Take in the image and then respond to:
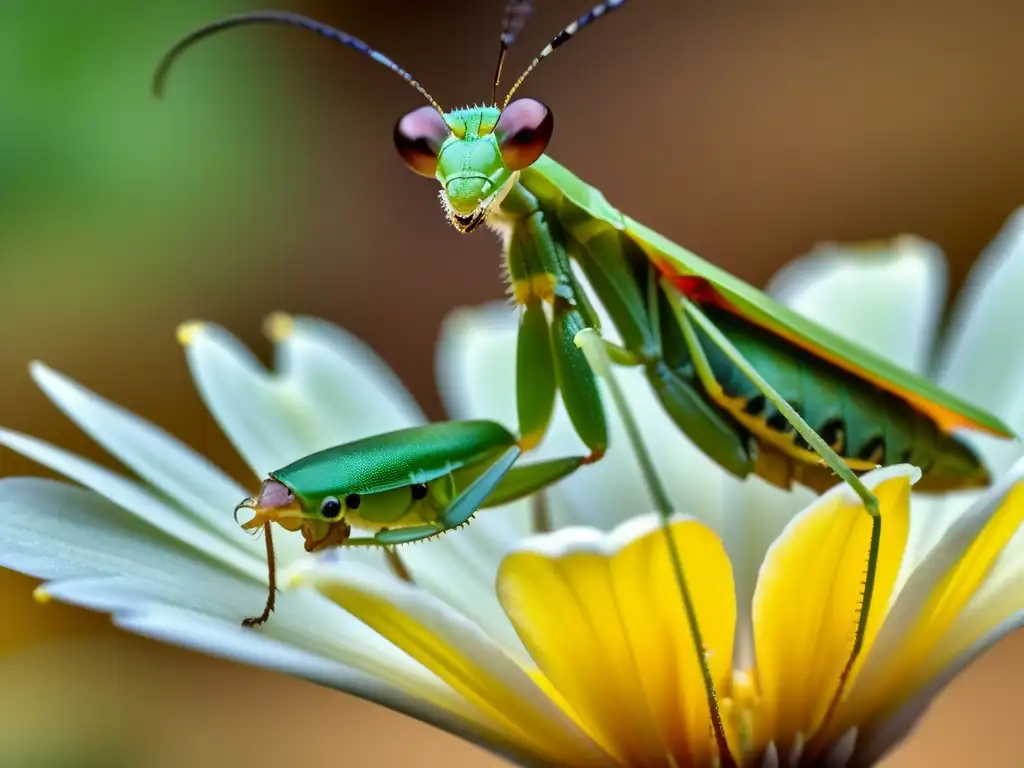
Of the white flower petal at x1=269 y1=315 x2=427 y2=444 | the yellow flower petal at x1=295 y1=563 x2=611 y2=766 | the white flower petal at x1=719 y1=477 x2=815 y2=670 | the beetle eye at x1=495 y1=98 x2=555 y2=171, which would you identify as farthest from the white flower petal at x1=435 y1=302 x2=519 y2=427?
the yellow flower petal at x1=295 y1=563 x2=611 y2=766

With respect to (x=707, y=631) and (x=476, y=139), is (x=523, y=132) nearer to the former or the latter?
(x=476, y=139)

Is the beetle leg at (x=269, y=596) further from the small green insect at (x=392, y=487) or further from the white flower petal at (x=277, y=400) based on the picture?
the white flower petal at (x=277, y=400)

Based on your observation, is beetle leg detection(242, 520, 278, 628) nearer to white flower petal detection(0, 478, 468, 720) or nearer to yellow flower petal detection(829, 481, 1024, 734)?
white flower petal detection(0, 478, 468, 720)

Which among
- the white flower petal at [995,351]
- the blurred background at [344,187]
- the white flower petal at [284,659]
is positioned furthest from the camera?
the blurred background at [344,187]

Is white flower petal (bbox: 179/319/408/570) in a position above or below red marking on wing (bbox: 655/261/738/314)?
above

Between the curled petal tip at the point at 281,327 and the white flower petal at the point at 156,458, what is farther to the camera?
the curled petal tip at the point at 281,327

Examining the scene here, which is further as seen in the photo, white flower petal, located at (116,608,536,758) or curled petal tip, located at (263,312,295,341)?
curled petal tip, located at (263,312,295,341)

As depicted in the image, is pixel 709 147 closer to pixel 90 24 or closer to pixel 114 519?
pixel 90 24

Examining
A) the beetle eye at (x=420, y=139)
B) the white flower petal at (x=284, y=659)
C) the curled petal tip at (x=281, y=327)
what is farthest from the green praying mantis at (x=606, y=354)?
the curled petal tip at (x=281, y=327)
